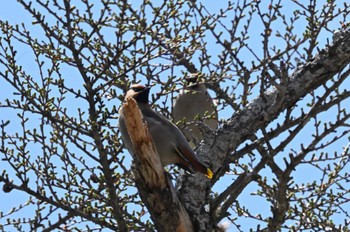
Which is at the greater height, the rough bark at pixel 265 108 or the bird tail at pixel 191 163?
the rough bark at pixel 265 108

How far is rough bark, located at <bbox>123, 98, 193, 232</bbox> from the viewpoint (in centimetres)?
444

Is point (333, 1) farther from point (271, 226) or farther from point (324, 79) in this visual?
point (271, 226)

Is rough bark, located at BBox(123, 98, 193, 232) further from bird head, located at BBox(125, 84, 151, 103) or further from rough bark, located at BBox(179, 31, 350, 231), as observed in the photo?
bird head, located at BBox(125, 84, 151, 103)

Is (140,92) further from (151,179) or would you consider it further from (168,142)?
(151,179)

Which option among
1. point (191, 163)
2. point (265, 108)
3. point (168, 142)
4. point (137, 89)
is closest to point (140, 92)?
point (137, 89)

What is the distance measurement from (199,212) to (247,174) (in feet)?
1.61

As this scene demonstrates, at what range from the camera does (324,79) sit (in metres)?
5.42

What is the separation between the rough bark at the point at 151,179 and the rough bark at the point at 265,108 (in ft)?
2.01

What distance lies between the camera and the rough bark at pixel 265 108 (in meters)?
5.29

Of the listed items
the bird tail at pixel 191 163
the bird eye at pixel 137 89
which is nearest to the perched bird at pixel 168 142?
the bird tail at pixel 191 163

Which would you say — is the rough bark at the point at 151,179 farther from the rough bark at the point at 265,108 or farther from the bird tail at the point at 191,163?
the rough bark at the point at 265,108

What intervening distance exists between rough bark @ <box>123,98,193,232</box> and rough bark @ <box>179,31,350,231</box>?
614mm

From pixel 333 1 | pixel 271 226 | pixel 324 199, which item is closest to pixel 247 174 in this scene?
pixel 271 226

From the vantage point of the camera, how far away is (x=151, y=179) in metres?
4.43
